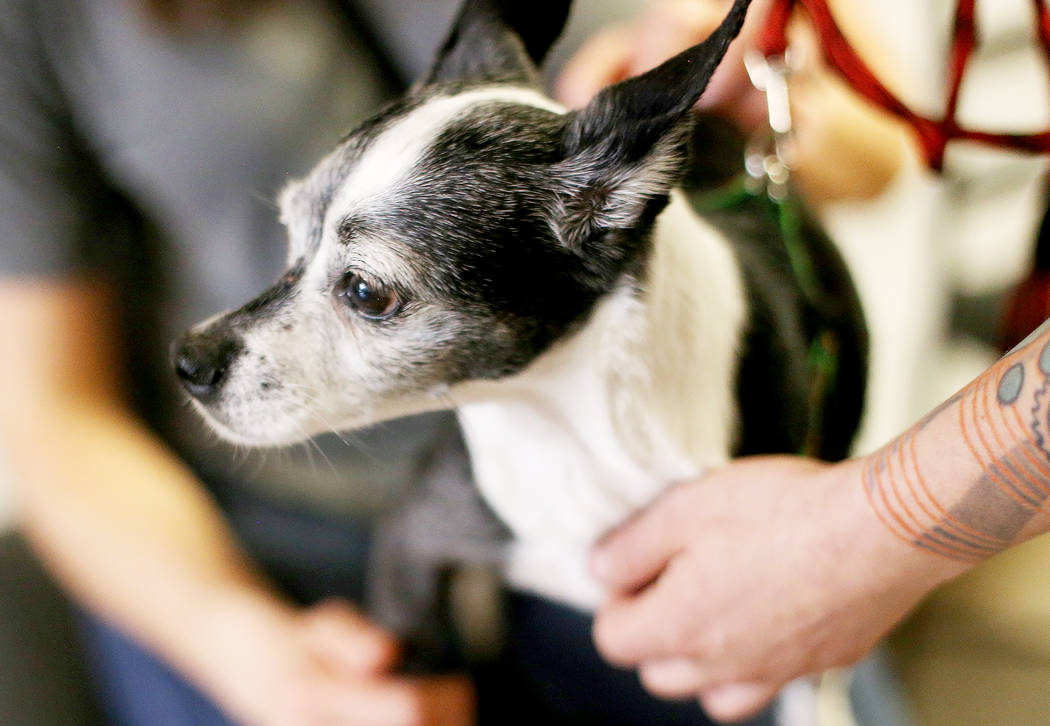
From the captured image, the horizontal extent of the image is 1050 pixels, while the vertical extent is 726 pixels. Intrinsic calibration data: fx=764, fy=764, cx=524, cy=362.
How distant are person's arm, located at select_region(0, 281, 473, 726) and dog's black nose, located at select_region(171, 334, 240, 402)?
35 cm

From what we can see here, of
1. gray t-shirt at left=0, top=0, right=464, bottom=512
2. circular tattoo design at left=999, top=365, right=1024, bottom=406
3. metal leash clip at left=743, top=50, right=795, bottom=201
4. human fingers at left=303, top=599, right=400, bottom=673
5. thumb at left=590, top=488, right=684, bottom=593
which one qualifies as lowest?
human fingers at left=303, top=599, right=400, bottom=673

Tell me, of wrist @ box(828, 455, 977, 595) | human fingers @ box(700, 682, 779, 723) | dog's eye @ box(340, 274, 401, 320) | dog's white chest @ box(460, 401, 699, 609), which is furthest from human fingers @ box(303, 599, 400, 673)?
wrist @ box(828, 455, 977, 595)

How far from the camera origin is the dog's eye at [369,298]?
584mm

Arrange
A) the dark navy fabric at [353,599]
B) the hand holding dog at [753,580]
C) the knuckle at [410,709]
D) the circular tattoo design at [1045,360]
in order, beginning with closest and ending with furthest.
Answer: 1. the circular tattoo design at [1045,360]
2. the hand holding dog at [753,580]
3. the knuckle at [410,709]
4. the dark navy fabric at [353,599]

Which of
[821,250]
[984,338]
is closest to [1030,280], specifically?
[821,250]

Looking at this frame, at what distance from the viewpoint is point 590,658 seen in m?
1.00

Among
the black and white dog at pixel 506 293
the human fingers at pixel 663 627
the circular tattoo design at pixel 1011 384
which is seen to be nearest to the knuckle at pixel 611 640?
the human fingers at pixel 663 627

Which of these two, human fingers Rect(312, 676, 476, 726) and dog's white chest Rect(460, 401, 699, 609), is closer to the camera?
dog's white chest Rect(460, 401, 699, 609)

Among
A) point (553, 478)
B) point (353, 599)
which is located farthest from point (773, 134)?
point (353, 599)

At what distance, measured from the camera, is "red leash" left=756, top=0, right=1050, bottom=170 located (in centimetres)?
53

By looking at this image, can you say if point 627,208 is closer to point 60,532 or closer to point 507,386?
point 507,386

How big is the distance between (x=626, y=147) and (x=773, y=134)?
Result: 1.07ft

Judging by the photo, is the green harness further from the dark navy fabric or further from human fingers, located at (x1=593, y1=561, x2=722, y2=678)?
the dark navy fabric

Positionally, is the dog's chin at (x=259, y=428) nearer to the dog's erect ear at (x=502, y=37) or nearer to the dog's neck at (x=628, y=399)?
the dog's neck at (x=628, y=399)
